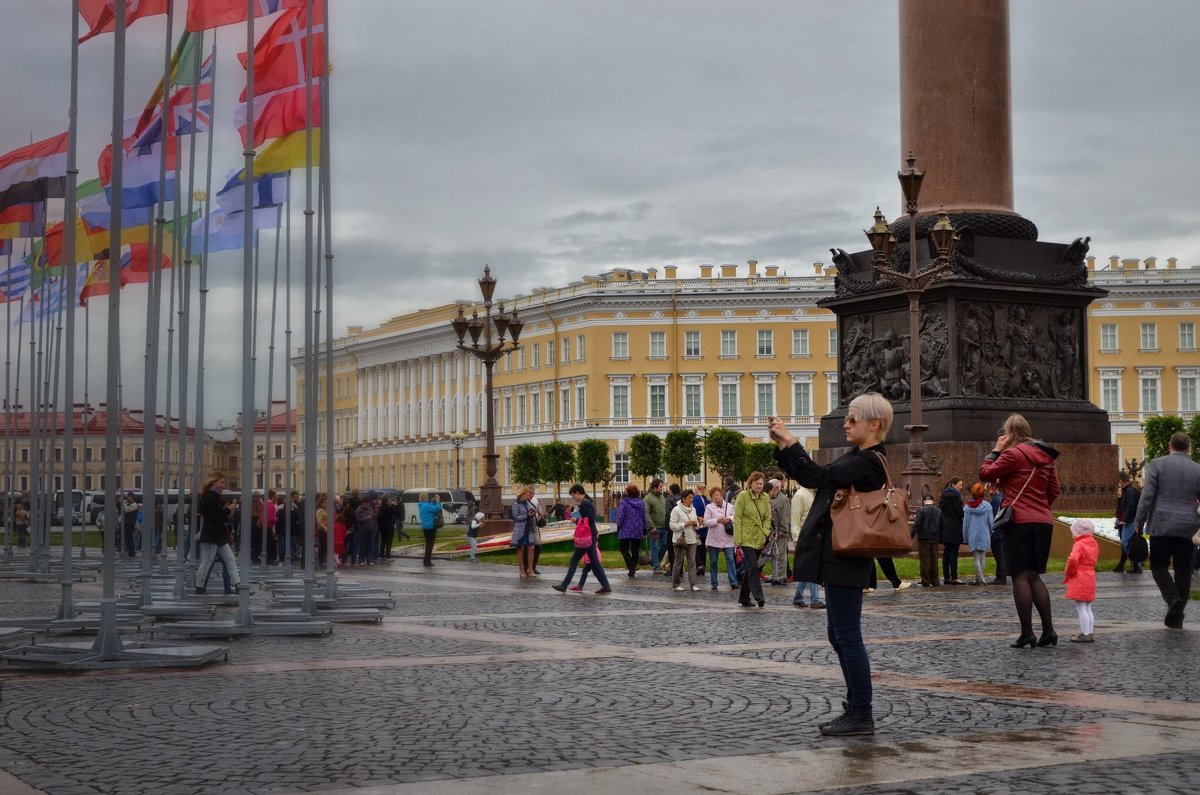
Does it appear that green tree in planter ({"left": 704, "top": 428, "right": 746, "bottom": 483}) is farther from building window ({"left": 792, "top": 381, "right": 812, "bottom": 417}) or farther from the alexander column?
the alexander column

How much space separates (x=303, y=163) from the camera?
19.4 meters

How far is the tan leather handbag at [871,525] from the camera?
802cm

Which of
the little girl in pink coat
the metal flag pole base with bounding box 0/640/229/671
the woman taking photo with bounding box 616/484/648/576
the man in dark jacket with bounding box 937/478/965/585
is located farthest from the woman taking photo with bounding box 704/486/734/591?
the metal flag pole base with bounding box 0/640/229/671

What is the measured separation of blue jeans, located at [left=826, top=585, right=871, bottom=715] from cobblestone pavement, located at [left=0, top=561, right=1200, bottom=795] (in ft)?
0.97

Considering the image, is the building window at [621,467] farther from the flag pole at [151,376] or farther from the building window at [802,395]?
the flag pole at [151,376]

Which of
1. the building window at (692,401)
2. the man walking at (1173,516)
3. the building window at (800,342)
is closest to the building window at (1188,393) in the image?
the building window at (800,342)

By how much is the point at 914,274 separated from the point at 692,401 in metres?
81.3

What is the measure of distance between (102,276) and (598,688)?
20471 millimetres

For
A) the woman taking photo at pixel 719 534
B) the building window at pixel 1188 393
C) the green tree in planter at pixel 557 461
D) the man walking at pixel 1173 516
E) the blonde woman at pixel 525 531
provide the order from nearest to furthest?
1. the man walking at pixel 1173 516
2. the woman taking photo at pixel 719 534
3. the blonde woman at pixel 525 531
4. the green tree in planter at pixel 557 461
5. the building window at pixel 1188 393

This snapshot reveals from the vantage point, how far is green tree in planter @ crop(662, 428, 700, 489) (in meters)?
90.1

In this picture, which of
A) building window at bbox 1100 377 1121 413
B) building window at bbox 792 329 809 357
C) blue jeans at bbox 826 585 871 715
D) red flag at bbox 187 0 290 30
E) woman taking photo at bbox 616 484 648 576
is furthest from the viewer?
building window at bbox 792 329 809 357

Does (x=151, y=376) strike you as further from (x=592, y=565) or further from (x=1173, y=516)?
(x=1173, y=516)

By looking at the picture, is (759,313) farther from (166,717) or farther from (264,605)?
(166,717)

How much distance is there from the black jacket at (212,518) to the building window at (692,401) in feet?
280
